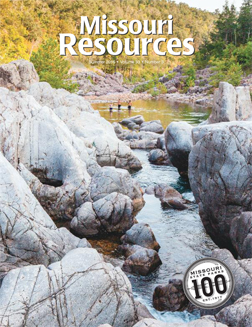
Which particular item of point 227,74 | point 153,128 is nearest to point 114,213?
point 153,128

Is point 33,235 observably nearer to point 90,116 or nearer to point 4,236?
point 4,236

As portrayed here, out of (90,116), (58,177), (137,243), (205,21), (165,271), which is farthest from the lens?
(205,21)

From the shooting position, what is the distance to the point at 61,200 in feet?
51.2

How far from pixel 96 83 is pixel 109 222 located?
247 ft

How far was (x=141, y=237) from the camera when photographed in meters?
13.1

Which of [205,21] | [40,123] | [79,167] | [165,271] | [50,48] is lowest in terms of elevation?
[165,271]

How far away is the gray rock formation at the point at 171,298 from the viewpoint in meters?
9.71

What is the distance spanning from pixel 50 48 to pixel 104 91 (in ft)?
114

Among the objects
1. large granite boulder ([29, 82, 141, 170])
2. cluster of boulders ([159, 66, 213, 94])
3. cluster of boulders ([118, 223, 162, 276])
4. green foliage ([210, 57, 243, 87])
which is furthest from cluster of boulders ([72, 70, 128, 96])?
cluster of boulders ([118, 223, 162, 276])

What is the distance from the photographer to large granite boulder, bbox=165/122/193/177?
21.3 metres

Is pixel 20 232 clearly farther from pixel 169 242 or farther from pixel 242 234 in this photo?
pixel 242 234

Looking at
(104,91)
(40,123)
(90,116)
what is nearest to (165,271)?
(40,123)

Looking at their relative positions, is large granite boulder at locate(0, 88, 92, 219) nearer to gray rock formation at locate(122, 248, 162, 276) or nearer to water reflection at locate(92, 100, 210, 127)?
gray rock formation at locate(122, 248, 162, 276)

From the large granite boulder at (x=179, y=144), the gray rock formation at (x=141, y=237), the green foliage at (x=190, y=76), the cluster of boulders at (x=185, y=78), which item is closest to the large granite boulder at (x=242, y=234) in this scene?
the gray rock formation at (x=141, y=237)
